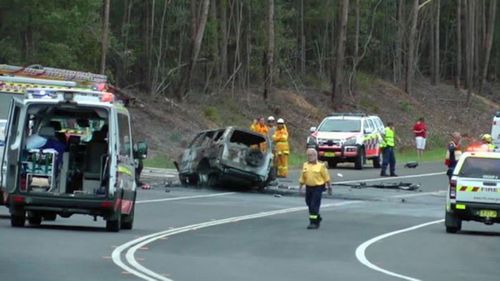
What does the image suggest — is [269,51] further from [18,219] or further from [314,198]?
[18,219]

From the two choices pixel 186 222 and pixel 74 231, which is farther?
pixel 186 222

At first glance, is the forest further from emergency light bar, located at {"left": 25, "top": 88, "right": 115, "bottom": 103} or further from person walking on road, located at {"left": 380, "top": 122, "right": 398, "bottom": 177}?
emergency light bar, located at {"left": 25, "top": 88, "right": 115, "bottom": 103}

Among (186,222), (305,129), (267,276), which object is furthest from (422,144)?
(267,276)

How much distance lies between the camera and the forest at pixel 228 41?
4350 centimetres

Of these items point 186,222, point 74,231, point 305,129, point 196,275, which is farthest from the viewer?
point 305,129

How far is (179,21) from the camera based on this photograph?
61.8 m

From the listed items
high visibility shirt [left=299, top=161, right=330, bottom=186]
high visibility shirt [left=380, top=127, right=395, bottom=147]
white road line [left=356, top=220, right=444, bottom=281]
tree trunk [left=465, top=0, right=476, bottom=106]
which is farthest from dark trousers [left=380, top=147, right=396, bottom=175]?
tree trunk [left=465, top=0, right=476, bottom=106]

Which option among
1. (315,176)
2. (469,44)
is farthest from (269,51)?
(315,176)

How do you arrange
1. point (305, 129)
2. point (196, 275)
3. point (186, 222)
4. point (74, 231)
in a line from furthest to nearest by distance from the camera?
point (305, 129) < point (186, 222) < point (74, 231) < point (196, 275)

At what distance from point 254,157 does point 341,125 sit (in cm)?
1346

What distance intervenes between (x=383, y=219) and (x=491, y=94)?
64026 millimetres

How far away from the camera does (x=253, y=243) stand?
784 inches

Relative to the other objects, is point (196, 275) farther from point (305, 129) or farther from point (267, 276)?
point (305, 129)

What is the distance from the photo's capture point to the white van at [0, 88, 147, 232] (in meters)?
20.1
